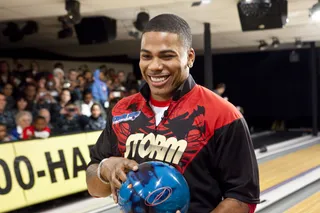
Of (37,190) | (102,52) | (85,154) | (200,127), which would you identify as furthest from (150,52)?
(102,52)

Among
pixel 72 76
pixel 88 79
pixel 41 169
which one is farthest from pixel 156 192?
pixel 88 79

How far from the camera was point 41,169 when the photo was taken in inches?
187

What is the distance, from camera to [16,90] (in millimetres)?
6723

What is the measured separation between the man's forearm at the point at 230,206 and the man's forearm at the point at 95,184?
0.33 m

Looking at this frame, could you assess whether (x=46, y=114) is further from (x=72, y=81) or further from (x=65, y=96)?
(x=72, y=81)

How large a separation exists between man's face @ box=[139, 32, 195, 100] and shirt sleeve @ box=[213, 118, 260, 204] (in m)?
0.19

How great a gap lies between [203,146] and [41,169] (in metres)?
3.81

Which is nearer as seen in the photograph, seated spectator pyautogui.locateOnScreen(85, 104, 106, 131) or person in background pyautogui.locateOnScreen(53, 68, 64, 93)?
seated spectator pyautogui.locateOnScreen(85, 104, 106, 131)

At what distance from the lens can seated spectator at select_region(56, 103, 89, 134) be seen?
6.30m

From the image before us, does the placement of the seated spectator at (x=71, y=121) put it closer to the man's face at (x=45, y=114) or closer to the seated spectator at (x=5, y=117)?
the man's face at (x=45, y=114)

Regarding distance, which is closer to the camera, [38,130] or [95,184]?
[95,184]

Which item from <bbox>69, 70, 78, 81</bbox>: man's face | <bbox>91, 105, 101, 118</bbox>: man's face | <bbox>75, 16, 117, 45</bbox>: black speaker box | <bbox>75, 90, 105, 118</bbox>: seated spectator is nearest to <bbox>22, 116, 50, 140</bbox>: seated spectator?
<bbox>91, 105, 101, 118</bbox>: man's face

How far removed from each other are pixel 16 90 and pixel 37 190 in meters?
2.45

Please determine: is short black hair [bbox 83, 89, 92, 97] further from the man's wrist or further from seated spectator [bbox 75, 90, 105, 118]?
the man's wrist
